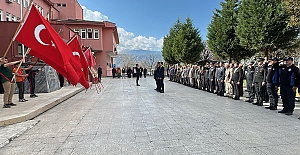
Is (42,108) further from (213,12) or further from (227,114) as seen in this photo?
(213,12)

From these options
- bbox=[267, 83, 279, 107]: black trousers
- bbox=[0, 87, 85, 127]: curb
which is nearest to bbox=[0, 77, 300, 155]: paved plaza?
bbox=[0, 87, 85, 127]: curb

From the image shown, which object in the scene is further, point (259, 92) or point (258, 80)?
point (258, 80)

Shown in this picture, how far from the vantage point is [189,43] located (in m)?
29.8

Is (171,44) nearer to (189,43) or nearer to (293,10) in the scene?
(189,43)

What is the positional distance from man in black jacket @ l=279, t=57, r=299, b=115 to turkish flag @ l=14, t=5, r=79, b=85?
7.04 meters

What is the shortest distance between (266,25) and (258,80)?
648 cm

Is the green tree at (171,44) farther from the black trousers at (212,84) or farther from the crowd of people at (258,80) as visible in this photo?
the black trousers at (212,84)

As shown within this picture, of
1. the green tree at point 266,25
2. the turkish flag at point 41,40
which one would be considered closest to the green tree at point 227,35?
the green tree at point 266,25

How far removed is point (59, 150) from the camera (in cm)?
420

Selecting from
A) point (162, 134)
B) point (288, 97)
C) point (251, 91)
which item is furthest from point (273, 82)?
point (162, 134)

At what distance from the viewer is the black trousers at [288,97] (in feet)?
23.4

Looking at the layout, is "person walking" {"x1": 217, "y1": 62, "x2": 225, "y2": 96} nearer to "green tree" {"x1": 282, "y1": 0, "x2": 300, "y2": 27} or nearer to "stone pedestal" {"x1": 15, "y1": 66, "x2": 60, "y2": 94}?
"green tree" {"x1": 282, "y1": 0, "x2": 300, "y2": 27}

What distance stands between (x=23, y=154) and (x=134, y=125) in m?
2.64

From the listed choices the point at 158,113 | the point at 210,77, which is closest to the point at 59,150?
the point at 158,113
